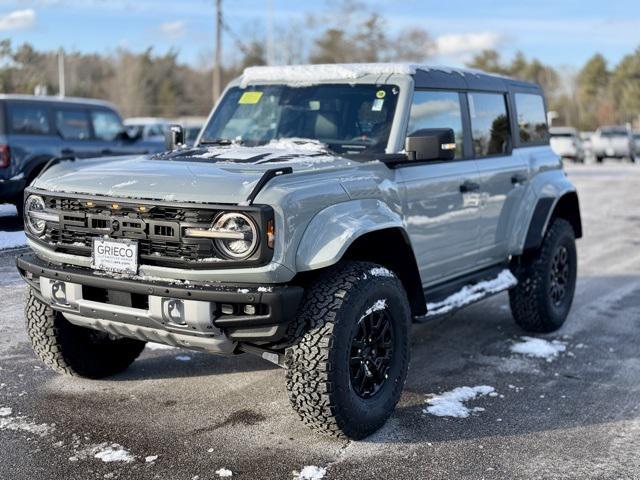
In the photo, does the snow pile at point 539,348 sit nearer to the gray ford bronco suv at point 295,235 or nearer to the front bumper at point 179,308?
the gray ford bronco suv at point 295,235

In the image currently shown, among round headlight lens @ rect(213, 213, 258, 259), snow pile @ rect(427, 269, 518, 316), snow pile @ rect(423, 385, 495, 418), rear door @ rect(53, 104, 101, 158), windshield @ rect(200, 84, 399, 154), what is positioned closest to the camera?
round headlight lens @ rect(213, 213, 258, 259)

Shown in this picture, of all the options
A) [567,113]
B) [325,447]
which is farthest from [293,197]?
[567,113]

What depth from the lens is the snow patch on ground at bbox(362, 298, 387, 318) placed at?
13.2 ft

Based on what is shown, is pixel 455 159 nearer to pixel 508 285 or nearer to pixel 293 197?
pixel 508 285

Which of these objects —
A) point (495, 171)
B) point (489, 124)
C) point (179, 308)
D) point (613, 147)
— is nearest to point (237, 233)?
point (179, 308)

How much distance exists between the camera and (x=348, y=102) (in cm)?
506

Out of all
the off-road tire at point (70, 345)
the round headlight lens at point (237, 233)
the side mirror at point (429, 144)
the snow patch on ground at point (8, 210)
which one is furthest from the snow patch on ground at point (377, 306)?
the snow patch on ground at point (8, 210)

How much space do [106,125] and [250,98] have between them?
869cm

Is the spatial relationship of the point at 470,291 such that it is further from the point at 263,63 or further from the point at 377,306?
the point at 263,63

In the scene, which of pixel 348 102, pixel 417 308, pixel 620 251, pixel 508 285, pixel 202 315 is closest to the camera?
pixel 202 315

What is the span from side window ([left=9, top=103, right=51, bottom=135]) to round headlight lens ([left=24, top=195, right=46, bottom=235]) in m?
7.94

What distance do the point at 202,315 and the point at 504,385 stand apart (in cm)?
231

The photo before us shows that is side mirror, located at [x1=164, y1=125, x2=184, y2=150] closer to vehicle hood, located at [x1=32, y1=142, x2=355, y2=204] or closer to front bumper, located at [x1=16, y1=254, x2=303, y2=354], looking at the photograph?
vehicle hood, located at [x1=32, y1=142, x2=355, y2=204]

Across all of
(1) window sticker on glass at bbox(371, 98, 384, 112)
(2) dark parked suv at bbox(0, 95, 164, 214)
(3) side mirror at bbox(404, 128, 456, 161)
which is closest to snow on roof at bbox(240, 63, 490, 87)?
(1) window sticker on glass at bbox(371, 98, 384, 112)
